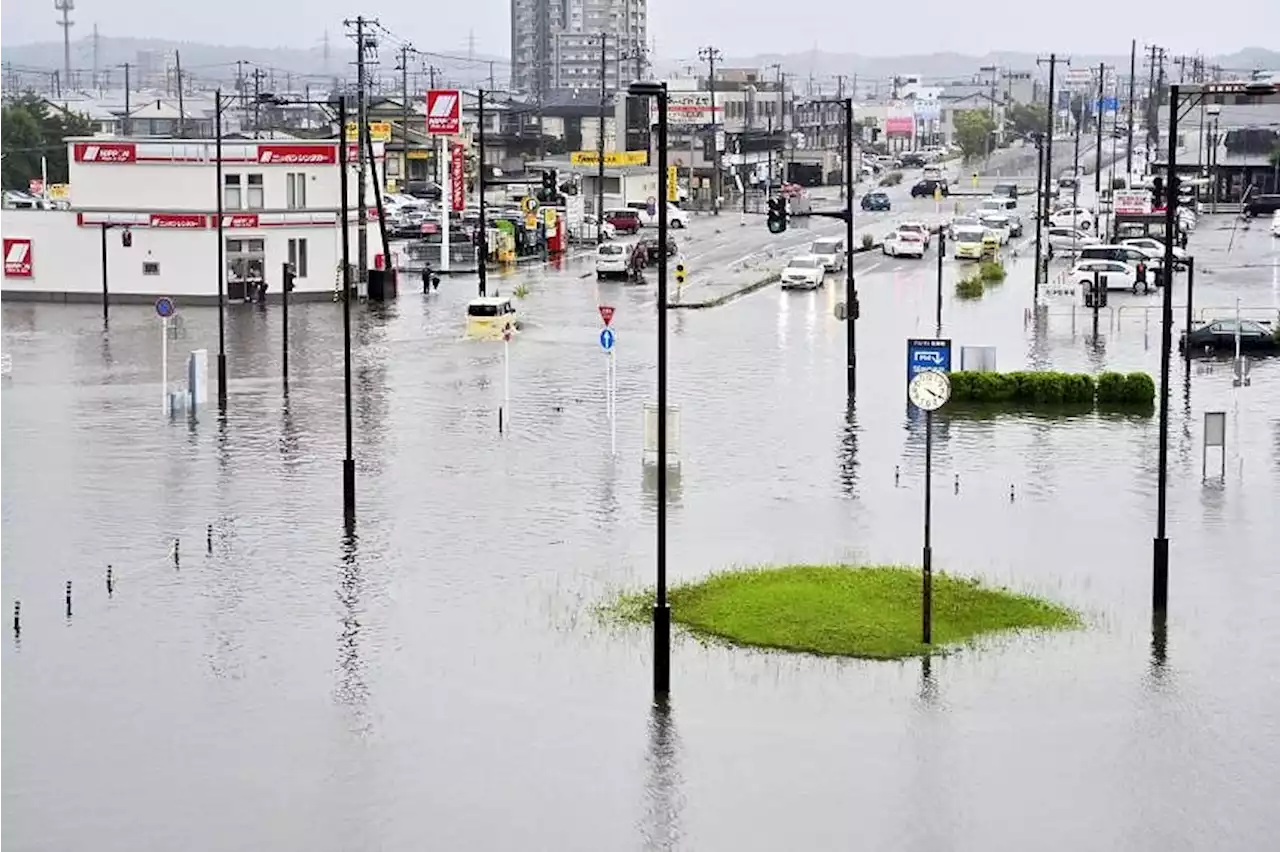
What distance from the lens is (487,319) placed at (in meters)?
44.9

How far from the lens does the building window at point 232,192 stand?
51.2 metres

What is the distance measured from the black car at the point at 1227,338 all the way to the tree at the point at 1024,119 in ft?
397

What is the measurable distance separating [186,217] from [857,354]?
1800 centimetres

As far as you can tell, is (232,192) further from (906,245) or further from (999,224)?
(999,224)

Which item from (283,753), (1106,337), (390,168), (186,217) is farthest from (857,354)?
(390,168)

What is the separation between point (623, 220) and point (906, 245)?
13156 mm

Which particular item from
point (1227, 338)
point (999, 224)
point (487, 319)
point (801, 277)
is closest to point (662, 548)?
point (1227, 338)

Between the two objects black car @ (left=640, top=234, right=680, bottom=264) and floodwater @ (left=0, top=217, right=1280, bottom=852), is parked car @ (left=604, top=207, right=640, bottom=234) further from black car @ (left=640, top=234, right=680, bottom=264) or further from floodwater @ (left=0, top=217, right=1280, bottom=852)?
floodwater @ (left=0, top=217, right=1280, bottom=852)

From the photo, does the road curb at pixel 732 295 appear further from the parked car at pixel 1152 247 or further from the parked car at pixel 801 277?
the parked car at pixel 1152 247

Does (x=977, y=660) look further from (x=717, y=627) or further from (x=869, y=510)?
(x=869, y=510)

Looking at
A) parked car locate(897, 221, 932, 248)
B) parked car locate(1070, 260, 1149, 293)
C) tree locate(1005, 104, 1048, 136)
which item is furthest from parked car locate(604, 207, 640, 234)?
tree locate(1005, 104, 1048, 136)

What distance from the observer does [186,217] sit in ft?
168

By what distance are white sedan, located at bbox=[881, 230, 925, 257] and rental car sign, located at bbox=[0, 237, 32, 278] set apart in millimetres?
26718

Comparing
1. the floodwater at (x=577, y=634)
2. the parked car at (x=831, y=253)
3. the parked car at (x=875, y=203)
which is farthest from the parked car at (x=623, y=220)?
the floodwater at (x=577, y=634)
